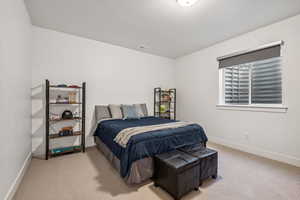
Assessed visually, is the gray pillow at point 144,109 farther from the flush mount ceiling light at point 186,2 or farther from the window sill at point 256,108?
the flush mount ceiling light at point 186,2

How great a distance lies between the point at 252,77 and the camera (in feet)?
9.72

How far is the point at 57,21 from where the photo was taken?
97.0 inches

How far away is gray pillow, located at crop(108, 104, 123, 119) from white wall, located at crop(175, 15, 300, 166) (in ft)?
7.22

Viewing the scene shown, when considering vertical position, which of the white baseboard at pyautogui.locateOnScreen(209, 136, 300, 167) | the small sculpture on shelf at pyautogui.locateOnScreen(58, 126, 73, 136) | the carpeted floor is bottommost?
the carpeted floor

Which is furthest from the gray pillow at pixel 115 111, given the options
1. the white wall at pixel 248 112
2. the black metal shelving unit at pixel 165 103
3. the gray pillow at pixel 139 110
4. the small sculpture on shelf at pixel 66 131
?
the white wall at pixel 248 112

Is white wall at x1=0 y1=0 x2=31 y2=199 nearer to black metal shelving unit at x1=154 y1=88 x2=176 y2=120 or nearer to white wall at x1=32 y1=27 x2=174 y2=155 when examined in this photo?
white wall at x1=32 y1=27 x2=174 y2=155

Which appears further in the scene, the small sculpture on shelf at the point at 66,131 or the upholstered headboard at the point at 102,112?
the upholstered headboard at the point at 102,112

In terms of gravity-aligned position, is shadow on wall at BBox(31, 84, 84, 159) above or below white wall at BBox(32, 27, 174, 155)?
below

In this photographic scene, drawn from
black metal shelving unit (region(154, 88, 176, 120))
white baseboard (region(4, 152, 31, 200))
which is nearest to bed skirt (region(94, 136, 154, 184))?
white baseboard (region(4, 152, 31, 200))

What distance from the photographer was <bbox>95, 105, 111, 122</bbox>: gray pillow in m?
3.12

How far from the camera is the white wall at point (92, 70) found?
2641 millimetres

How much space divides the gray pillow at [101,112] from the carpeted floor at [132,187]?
971 mm

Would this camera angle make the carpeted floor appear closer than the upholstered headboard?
Yes

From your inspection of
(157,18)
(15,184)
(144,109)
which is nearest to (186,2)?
(157,18)
